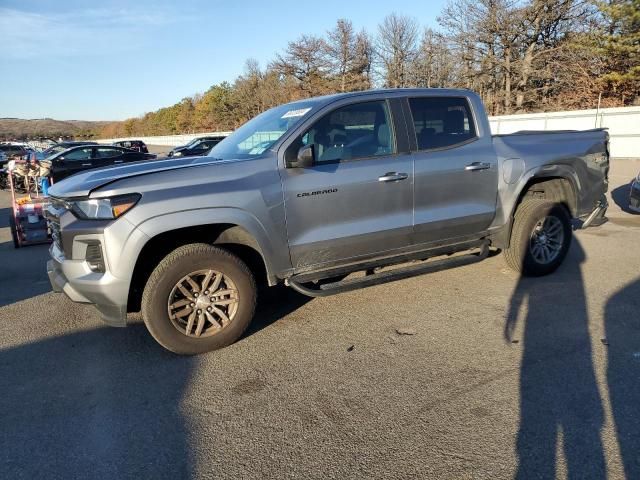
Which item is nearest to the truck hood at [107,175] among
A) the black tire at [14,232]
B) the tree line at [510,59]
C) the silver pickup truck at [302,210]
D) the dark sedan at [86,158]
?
the silver pickup truck at [302,210]

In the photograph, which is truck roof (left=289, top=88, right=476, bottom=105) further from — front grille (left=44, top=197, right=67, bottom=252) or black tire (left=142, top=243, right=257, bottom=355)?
front grille (left=44, top=197, right=67, bottom=252)

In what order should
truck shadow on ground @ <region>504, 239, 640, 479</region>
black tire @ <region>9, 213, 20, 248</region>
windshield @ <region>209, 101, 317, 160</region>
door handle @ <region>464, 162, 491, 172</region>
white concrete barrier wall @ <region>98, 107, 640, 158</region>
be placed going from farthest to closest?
white concrete barrier wall @ <region>98, 107, 640, 158</region>
black tire @ <region>9, 213, 20, 248</region>
door handle @ <region>464, 162, 491, 172</region>
windshield @ <region>209, 101, 317, 160</region>
truck shadow on ground @ <region>504, 239, 640, 479</region>

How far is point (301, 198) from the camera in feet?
12.9

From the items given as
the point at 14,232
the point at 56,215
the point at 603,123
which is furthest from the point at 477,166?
the point at 603,123

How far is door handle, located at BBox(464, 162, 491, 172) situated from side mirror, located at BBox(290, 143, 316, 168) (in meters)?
1.71

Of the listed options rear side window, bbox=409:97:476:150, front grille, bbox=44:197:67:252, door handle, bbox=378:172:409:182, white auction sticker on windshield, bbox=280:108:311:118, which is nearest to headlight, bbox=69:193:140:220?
front grille, bbox=44:197:67:252

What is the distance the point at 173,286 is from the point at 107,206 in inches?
29.8

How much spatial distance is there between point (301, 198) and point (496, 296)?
92.7 inches

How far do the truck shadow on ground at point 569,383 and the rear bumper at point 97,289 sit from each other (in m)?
2.83

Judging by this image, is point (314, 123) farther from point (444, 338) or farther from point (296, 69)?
point (296, 69)

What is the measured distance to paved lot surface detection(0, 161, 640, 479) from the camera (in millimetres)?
2545

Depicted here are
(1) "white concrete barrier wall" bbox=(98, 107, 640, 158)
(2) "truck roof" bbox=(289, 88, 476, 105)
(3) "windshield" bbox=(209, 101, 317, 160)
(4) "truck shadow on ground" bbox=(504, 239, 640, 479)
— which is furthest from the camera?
(1) "white concrete barrier wall" bbox=(98, 107, 640, 158)

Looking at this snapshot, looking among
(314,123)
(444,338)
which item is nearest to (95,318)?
(314,123)

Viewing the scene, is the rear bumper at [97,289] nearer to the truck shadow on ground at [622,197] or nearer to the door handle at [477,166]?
the door handle at [477,166]
